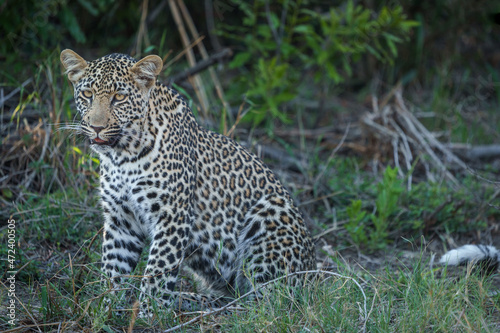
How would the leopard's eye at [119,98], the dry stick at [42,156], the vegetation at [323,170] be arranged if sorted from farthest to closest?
the dry stick at [42,156]
the leopard's eye at [119,98]
the vegetation at [323,170]

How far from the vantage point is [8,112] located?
298 inches

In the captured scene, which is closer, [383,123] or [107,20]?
[383,123]

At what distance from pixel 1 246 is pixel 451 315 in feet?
12.6

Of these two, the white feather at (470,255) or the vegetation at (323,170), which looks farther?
the white feather at (470,255)

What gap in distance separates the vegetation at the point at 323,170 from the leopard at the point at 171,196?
1.00 feet

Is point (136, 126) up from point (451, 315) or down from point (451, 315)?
up

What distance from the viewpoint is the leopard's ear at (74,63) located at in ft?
15.6

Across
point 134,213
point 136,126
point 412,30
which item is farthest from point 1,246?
point 412,30

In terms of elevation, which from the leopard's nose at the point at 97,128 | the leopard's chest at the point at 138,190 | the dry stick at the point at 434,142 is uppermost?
the leopard's nose at the point at 97,128

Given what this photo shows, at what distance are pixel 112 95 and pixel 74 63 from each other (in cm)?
45

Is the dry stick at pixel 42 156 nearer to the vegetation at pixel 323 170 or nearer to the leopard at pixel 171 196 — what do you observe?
the vegetation at pixel 323 170

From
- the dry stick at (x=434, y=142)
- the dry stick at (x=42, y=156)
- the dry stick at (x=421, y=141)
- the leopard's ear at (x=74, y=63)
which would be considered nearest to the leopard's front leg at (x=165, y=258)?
the leopard's ear at (x=74, y=63)

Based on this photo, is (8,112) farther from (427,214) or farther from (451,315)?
(451,315)

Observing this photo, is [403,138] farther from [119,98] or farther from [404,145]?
[119,98]
